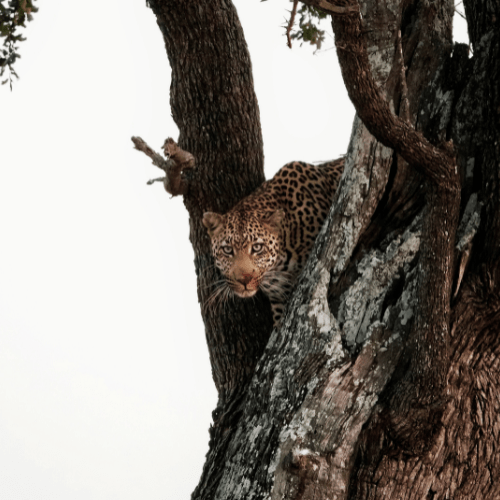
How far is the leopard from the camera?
5.55 m

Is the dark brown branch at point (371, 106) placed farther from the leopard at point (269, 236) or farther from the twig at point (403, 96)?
the leopard at point (269, 236)

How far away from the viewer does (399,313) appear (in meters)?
4.12

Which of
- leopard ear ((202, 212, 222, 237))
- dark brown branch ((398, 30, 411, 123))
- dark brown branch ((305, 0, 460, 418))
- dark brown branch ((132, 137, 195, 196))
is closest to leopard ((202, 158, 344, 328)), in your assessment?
leopard ear ((202, 212, 222, 237))

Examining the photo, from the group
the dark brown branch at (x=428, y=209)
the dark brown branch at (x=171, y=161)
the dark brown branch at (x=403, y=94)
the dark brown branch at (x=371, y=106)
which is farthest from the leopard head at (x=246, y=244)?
the dark brown branch at (x=371, y=106)

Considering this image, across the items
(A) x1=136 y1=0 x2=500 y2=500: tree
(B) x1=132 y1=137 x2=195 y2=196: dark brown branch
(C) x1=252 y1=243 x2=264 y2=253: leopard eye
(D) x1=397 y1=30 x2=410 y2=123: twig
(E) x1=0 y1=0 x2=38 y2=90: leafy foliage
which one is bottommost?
(A) x1=136 y1=0 x2=500 y2=500: tree

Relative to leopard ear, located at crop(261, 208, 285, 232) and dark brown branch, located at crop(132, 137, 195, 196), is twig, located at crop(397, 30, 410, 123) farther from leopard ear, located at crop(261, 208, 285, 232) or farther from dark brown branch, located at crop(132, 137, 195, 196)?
leopard ear, located at crop(261, 208, 285, 232)

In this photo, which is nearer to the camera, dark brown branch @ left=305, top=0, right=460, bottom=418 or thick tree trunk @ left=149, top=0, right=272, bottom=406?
dark brown branch @ left=305, top=0, right=460, bottom=418

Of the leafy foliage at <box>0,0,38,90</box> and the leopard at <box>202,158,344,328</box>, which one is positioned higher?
the leafy foliage at <box>0,0,38,90</box>

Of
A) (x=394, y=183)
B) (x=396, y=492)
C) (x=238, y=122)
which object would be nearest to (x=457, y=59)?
(x=394, y=183)

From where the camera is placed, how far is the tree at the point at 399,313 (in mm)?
3770

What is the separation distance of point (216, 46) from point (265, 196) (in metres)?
1.08

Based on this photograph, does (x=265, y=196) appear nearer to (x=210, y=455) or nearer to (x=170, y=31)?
(x=170, y=31)

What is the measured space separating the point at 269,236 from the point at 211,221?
0.42 meters

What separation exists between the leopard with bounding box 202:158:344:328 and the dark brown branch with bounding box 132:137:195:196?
1.06ft
